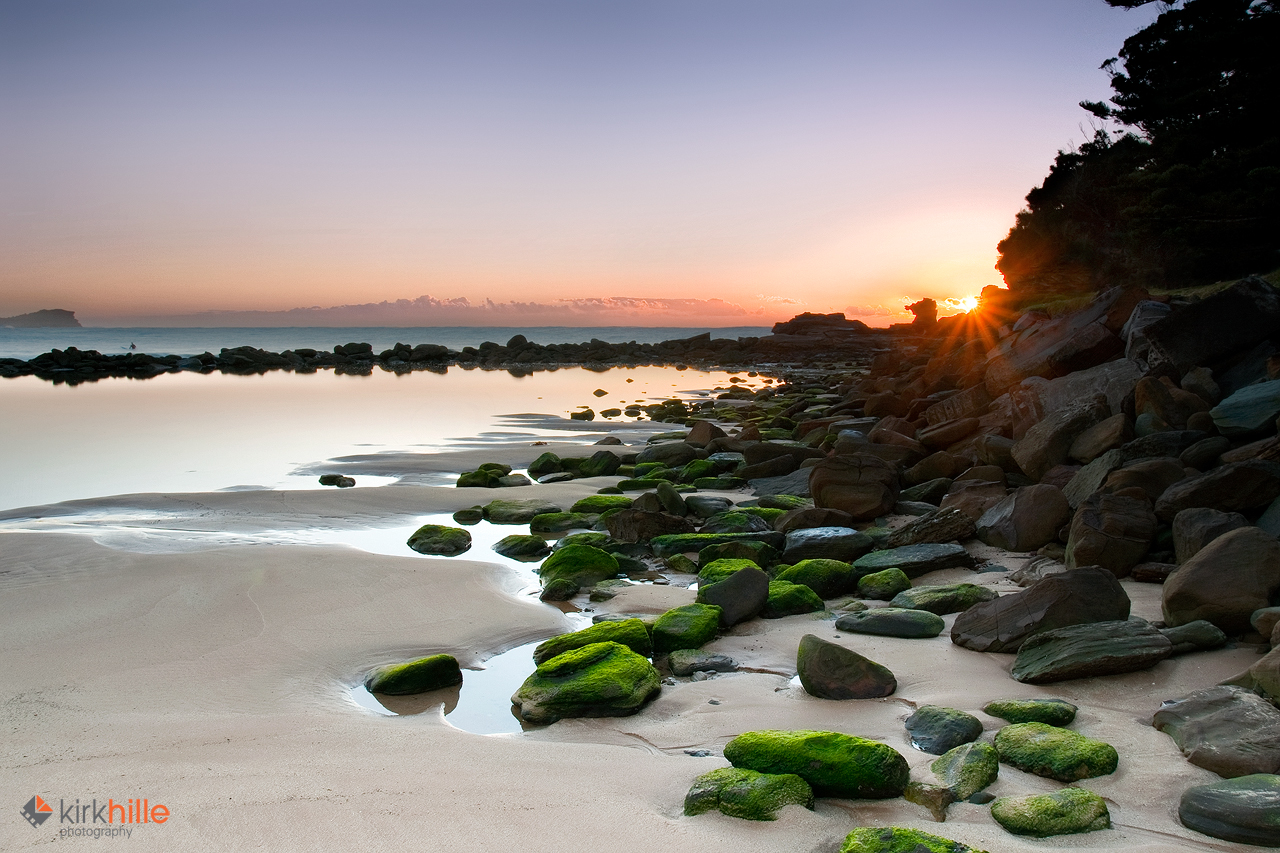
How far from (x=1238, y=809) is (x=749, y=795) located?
1.51 metres

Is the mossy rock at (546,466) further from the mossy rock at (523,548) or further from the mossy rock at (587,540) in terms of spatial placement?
the mossy rock at (523,548)

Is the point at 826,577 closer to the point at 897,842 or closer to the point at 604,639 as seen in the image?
the point at 604,639

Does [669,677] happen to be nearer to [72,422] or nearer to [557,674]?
[557,674]

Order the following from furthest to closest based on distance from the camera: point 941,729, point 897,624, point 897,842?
point 897,624 < point 941,729 < point 897,842

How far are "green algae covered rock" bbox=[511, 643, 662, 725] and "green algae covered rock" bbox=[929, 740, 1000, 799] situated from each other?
1412 mm

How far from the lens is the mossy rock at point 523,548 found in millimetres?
6945

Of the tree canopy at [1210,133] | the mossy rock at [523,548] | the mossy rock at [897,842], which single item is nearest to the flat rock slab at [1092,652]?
the mossy rock at [897,842]

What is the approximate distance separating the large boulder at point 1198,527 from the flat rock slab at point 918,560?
1328mm

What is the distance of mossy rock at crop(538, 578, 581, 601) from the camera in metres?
5.80

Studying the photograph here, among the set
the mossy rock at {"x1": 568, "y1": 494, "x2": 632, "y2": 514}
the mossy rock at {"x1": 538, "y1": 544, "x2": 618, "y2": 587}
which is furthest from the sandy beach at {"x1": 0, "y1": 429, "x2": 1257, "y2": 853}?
the mossy rock at {"x1": 568, "y1": 494, "x2": 632, "y2": 514}

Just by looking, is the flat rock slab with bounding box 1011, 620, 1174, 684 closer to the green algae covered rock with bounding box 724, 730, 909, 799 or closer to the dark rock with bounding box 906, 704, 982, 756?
the dark rock with bounding box 906, 704, 982, 756

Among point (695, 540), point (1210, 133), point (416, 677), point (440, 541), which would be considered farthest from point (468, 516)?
point (1210, 133)

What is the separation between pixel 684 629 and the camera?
4719 millimetres

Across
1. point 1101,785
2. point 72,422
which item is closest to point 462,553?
point 1101,785
